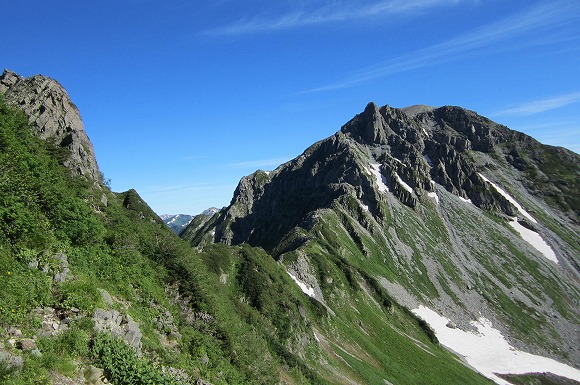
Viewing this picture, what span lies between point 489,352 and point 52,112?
126 m

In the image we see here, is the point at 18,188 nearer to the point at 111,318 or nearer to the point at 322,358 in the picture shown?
the point at 111,318

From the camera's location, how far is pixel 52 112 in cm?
4947

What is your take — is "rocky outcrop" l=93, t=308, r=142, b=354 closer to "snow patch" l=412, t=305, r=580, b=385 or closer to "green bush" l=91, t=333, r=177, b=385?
"green bush" l=91, t=333, r=177, b=385

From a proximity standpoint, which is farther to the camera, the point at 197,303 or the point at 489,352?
the point at 489,352

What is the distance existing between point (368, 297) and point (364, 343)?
97.7 feet

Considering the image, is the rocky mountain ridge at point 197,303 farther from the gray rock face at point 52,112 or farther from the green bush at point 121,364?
the gray rock face at point 52,112

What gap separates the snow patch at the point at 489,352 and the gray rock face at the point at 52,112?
4006 inches

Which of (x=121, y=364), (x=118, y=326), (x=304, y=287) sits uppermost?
(x=304, y=287)

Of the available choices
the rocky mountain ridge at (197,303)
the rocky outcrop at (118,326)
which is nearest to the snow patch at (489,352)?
the rocky mountain ridge at (197,303)

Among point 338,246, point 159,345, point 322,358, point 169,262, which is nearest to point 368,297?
point 338,246

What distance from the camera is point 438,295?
144 meters

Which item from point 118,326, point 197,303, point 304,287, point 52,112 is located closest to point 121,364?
point 118,326

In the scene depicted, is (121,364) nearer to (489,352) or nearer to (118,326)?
(118,326)

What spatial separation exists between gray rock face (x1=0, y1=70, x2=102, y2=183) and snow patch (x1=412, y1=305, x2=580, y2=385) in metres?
102
